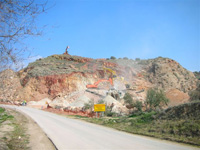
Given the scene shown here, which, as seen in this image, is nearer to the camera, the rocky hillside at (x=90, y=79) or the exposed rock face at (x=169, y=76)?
the rocky hillside at (x=90, y=79)

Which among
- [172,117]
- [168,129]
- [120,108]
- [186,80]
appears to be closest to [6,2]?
[168,129]

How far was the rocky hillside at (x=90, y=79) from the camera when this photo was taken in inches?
2165

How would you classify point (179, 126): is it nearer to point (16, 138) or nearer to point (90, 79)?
point (16, 138)

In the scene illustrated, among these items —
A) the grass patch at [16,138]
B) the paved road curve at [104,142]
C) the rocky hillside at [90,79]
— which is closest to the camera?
the paved road curve at [104,142]

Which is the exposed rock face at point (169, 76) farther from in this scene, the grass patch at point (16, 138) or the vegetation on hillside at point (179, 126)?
the grass patch at point (16, 138)

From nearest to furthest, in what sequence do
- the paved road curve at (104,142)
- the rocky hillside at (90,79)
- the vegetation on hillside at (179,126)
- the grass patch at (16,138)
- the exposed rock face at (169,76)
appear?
the paved road curve at (104,142) < the grass patch at (16,138) < the vegetation on hillside at (179,126) < the rocky hillside at (90,79) < the exposed rock face at (169,76)

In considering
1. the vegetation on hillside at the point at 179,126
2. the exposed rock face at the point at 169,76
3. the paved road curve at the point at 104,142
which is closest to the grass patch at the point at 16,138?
the paved road curve at the point at 104,142

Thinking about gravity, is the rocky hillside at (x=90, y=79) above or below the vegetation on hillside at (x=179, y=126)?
above

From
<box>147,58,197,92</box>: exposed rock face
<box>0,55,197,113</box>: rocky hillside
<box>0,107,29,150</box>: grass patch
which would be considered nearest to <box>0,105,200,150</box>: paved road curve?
<box>0,107,29,150</box>: grass patch

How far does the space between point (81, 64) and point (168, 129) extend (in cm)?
6787

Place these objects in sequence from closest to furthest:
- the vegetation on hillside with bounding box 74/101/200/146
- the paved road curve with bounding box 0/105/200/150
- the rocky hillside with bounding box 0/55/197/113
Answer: the paved road curve with bounding box 0/105/200/150
the vegetation on hillside with bounding box 74/101/200/146
the rocky hillside with bounding box 0/55/197/113

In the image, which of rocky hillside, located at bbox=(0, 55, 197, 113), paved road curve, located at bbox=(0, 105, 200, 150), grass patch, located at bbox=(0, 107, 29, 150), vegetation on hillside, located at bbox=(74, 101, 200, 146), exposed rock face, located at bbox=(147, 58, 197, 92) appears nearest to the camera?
paved road curve, located at bbox=(0, 105, 200, 150)

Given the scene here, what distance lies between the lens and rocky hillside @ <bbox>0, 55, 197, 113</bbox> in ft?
180

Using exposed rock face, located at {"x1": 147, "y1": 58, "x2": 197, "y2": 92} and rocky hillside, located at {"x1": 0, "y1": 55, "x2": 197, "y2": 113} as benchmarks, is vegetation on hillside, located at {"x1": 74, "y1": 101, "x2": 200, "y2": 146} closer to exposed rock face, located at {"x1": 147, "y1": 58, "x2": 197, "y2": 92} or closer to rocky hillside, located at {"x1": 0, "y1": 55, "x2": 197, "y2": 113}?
rocky hillside, located at {"x1": 0, "y1": 55, "x2": 197, "y2": 113}
